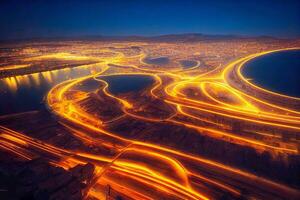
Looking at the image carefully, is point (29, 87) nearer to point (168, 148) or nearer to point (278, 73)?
point (168, 148)

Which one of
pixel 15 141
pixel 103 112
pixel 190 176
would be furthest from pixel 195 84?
pixel 15 141

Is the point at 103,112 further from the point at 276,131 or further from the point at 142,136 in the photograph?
the point at 276,131

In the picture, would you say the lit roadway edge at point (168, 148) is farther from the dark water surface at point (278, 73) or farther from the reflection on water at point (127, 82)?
the dark water surface at point (278, 73)

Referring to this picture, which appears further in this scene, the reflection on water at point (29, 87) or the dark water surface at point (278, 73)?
the dark water surface at point (278, 73)

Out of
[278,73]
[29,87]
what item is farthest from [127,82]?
[278,73]

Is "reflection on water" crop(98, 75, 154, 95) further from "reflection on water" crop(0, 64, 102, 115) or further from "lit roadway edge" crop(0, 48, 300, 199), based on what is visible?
"reflection on water" crop(0, 64, 102, 115)

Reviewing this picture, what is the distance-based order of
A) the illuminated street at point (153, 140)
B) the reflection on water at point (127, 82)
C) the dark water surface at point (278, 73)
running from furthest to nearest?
the reflection on water at point (127, 82)
the dark water surface at point (278, 73)
the illuminated street at point (153, 140)

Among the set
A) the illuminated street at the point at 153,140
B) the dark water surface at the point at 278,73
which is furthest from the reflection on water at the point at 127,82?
the dark water surface at the point at 278,73
